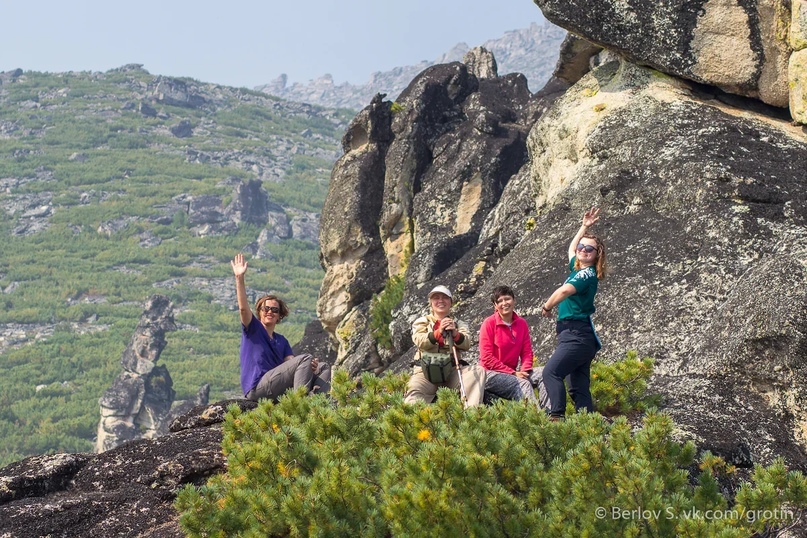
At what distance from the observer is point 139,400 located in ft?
375

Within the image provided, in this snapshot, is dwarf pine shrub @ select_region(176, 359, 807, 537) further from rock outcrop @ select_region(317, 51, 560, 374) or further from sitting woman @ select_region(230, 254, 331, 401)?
rock outcrop @ select_region(317, 51, 560, 374)

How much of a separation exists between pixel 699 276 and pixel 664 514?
8699 millimetres

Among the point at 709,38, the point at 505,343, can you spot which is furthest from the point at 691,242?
the point at 709,38

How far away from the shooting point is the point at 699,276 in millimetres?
16688

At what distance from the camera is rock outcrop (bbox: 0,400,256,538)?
35.9ft

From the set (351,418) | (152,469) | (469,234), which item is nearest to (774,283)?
(351,418)

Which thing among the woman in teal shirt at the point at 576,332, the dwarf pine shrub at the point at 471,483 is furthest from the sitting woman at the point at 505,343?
the dwarf pine shrub at the point at 471,483

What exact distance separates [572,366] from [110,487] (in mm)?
5672

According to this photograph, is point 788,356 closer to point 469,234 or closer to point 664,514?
point 664,514

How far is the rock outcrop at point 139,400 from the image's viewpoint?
112m

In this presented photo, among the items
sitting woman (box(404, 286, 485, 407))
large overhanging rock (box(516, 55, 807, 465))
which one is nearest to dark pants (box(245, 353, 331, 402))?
sitting woman (box(404, 286, 485, 407))

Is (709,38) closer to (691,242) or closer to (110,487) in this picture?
(691,242)

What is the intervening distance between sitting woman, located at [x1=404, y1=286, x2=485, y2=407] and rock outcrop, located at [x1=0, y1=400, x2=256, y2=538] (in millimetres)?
2596

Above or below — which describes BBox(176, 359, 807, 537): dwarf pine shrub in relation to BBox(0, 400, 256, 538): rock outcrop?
above
